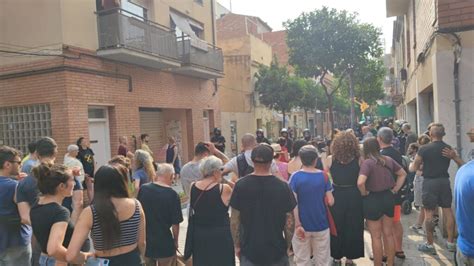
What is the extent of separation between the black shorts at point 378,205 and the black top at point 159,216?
2372 millimetres

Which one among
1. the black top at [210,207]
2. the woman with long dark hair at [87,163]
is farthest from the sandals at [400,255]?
the woman with long dark hair at [87,163]

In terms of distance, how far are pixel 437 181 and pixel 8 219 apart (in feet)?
17.6

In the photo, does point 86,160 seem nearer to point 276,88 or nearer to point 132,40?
point 132,40

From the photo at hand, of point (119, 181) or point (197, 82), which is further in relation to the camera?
point (197, 82)

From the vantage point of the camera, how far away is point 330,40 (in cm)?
2094

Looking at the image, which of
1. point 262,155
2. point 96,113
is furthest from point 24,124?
point 262,155

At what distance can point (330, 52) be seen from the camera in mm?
21078

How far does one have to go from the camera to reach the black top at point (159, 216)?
3902 mm

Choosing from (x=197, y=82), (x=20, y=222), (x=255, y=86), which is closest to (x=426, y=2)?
(x=20, y=222)

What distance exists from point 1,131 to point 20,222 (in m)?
8.36

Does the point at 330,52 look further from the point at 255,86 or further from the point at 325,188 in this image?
the point at 325,188

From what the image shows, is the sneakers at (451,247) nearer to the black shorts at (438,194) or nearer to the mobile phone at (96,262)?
the black shorts at (438,194)

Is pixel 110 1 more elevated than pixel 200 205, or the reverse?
pixel 110 1

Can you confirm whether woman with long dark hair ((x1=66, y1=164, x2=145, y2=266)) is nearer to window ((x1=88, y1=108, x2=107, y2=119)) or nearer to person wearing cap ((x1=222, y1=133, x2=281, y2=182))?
person wearing cap ((x1=222, y1=133, x2=281, y2=182))
